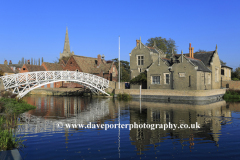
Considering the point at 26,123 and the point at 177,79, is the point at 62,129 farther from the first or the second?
the point at 177,79

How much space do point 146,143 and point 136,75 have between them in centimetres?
3514

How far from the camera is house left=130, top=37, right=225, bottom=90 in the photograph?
38656mm

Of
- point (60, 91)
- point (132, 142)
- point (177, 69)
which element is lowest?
point (132, 142)

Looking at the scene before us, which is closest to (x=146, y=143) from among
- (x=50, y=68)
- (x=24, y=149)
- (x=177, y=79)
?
(x=24, y=149)

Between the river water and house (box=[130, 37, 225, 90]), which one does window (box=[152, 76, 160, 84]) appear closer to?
house (box=[130, 37, 225, 90])

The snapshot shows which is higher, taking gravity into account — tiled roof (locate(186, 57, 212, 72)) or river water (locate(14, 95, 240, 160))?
tiled roof (locate(186, 57, 212, 72))

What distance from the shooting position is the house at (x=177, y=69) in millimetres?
38656

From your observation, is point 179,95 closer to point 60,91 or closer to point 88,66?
point 60,91

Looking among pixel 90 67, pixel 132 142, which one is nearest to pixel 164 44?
pixel 90 67

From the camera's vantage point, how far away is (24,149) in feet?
37.0

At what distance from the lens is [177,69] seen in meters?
39.8

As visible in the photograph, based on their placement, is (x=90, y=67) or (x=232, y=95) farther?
(x=90, y=67)

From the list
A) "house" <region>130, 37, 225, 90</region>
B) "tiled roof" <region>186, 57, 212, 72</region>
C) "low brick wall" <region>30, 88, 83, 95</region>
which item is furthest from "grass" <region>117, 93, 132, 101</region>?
"low brick wall" <region>30, 88, 83, 95</region>

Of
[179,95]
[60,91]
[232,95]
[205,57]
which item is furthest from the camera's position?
[60,91]
